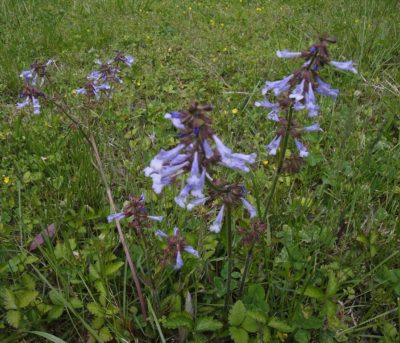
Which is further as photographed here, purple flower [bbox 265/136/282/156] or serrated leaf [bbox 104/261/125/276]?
serrated leaf [bbox 104/261/125/276]

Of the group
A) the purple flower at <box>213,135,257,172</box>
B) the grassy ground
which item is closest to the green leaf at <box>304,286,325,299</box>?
the grassy ground

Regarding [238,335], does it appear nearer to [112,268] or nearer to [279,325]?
[279,325]

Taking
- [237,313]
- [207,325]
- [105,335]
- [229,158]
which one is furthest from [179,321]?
[229,158]

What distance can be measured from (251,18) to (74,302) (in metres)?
5.03

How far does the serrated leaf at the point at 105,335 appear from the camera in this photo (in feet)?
6.58

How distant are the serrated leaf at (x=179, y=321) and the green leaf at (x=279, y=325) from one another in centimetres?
39

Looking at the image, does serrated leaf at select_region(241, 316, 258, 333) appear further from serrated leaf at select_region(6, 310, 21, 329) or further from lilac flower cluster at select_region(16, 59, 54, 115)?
lilac flower cluster at select_region(16, 59, 54, 115)

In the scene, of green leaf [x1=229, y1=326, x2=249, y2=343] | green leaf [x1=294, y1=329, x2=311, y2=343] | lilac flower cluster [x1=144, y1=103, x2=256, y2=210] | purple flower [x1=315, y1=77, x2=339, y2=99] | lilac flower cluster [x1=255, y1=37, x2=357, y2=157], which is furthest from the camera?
green leaf [x1=294, y1=329, x2=311, y2=343]

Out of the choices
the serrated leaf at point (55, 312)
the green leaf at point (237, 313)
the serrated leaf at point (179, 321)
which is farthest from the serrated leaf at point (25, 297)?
the green leaf at point (237, 313)

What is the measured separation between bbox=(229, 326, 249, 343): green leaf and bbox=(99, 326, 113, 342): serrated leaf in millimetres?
608

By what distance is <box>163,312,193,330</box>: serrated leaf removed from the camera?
1924 millimetres

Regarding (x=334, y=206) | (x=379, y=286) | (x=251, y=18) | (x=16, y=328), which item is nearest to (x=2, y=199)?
(x=16, y=328)

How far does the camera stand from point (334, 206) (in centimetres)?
272

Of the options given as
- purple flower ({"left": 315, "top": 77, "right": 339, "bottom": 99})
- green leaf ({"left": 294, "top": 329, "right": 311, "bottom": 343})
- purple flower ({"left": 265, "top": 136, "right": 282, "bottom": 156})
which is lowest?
green leaf ({"left": 294, "top": 329, "right": 311, "bottom": 343})
